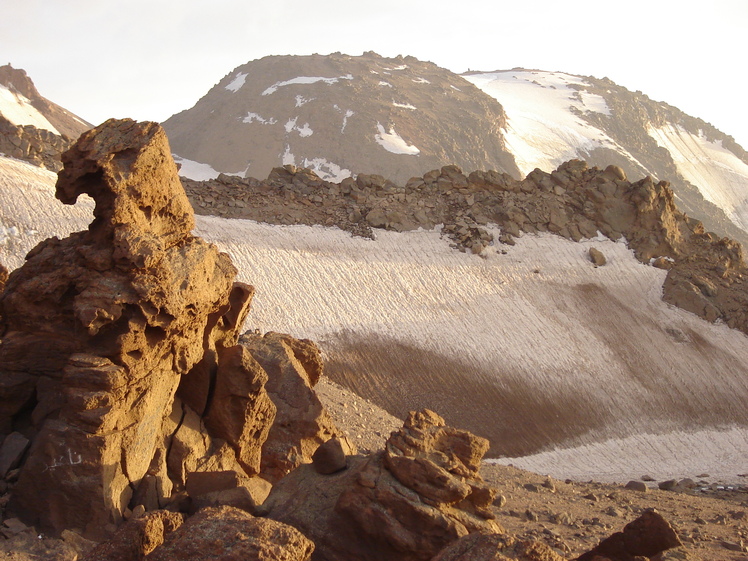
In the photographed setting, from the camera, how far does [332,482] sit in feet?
37.7

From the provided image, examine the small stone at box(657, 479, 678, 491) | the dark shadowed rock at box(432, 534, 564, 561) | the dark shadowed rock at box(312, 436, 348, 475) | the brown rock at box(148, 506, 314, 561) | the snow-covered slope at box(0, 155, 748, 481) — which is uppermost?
the dark shadowed rock at box(432, 534, 564, 561)

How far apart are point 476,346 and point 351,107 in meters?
66.2

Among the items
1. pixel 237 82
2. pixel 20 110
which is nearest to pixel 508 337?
pixel 20 110

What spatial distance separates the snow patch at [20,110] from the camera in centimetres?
7331

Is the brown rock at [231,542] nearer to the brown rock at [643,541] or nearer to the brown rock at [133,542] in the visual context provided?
the brown rock at [133,542]

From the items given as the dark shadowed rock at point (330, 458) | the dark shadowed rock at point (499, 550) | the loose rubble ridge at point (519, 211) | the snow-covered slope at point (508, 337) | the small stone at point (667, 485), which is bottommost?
the small stone at point (667, 485)

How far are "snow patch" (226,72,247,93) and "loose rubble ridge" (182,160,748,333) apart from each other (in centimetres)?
6797

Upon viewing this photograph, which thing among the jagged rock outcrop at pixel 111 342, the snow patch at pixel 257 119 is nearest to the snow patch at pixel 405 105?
the snow patch at pixel 257 119

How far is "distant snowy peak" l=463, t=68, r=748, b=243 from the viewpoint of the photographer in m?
96.5

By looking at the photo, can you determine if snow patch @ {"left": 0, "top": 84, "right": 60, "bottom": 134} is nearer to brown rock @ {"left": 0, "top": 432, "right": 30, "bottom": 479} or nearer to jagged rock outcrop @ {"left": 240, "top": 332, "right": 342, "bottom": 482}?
jagged rock outcrop @ {"left": 240, "top": 332, "right": 342, "bottom": 482}

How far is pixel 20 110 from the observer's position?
76.6 m

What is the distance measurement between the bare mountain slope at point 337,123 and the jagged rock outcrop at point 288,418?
66.2 meters

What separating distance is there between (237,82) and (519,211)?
2989 inches

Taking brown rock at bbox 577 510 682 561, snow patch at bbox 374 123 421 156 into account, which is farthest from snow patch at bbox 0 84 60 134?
brown rock at bbox 577 510 682 561
